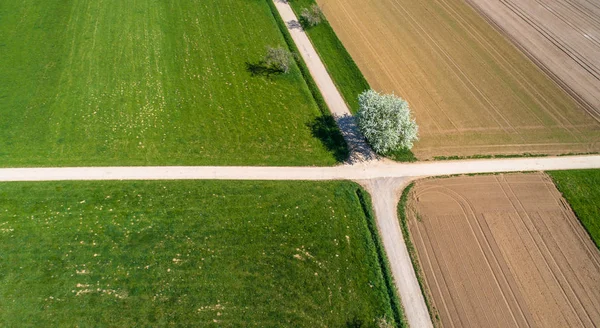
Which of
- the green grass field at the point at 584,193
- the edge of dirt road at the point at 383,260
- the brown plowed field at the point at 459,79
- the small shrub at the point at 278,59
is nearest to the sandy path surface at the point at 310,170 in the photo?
the green grass field at the point at 584,193

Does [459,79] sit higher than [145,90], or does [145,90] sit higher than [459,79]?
[459,79]

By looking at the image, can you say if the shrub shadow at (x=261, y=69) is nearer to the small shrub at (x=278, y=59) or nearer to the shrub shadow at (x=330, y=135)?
the small shrub at (x=278, y=59)

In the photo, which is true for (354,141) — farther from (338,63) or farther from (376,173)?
(338,63)

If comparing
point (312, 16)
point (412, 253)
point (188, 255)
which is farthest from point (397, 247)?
point (312, 16)

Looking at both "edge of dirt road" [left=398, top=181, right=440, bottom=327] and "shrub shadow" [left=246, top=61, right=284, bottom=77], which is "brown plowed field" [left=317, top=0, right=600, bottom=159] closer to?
"edge of dirt road" [left=398, top=181, right=440, bottom=327]

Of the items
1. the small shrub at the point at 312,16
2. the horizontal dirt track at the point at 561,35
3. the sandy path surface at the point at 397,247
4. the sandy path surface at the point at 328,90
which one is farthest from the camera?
the small shrub at the point at 312,16

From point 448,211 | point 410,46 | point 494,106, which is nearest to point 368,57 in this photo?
point 410,46
